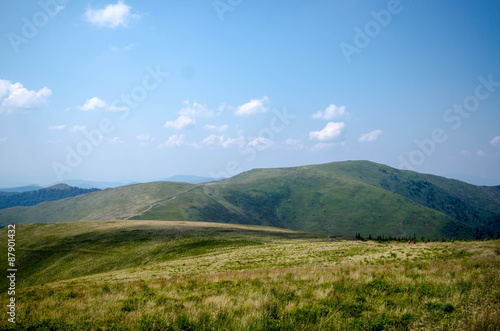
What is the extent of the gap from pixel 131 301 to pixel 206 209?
636ft

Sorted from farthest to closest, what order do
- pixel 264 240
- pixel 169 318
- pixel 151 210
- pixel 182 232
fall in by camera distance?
1. pixel 151 210
2. pixel 182 232
3. pixel 264 240
4. pixel 169 318

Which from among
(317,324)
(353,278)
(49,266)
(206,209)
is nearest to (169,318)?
(317,324)

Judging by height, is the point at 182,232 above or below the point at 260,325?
below

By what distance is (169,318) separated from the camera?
24.3 feet

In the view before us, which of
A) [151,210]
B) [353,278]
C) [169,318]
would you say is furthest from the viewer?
[151,210]

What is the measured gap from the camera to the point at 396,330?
646cm

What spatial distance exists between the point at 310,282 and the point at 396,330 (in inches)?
197

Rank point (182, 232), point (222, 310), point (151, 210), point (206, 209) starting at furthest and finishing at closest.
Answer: point (206, 209) < point (151, 210) < point (182, 232) < point (222, 310)

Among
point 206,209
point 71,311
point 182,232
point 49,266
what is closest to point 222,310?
point 71,311

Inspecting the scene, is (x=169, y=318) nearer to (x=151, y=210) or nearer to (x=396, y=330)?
(x=396, y=330)

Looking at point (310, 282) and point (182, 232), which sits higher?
point (310, 282)

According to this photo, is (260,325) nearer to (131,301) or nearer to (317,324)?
(317,324)

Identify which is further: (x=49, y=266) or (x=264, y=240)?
(x=264, y=240)

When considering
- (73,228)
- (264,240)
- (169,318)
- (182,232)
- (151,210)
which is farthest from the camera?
(151,210)
